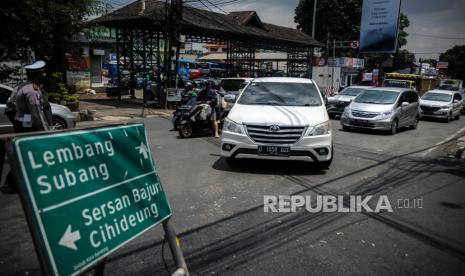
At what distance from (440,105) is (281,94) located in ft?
45.9

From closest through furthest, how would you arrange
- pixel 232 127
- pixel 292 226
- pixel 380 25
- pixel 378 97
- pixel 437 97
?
1. pixel 292 226
2. pixel 232 127
3. pixel 378 97
4. pixel 437 97
5. pixel 380 25

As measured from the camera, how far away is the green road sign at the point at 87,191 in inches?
82.8

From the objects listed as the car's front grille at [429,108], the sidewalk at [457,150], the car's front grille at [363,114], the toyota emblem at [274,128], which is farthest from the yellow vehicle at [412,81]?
the toyota emblem at [274,128]

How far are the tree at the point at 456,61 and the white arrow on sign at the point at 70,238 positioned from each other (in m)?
111

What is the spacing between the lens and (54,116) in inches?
407

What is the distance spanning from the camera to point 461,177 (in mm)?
7426

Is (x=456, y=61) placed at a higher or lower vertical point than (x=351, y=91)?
higher

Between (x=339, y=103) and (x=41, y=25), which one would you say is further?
(x=339, y=103)

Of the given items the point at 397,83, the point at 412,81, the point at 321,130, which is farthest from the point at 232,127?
the point at 412,81

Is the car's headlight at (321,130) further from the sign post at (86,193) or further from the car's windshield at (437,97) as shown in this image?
the car's windshield at (437,97)

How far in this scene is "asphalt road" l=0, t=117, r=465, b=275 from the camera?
3666 millimetres

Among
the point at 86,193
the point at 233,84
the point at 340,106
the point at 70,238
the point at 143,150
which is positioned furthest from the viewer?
the point at 340,106

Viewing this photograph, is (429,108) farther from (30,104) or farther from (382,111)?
(30,104)

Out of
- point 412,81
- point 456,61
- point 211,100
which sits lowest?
point 211,100
